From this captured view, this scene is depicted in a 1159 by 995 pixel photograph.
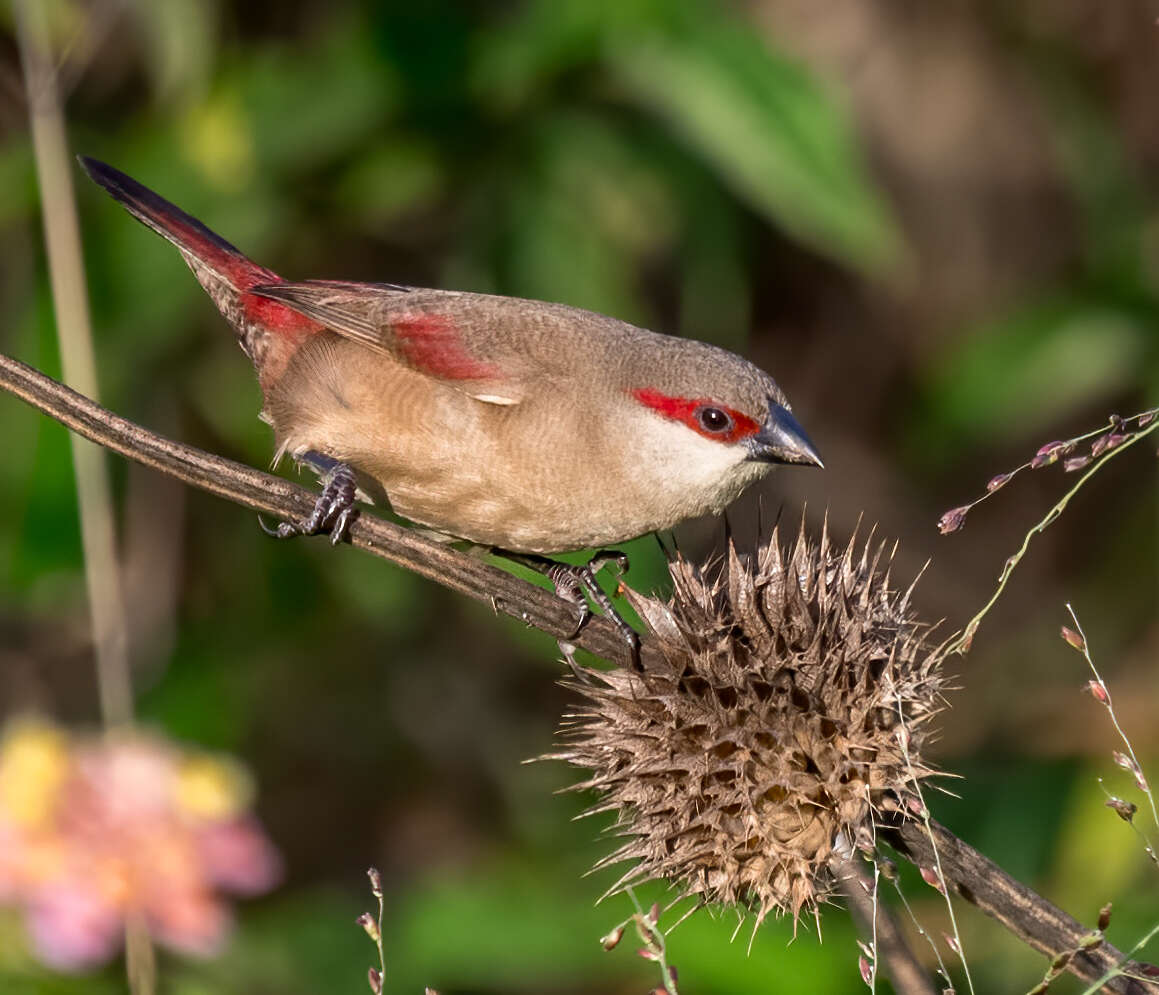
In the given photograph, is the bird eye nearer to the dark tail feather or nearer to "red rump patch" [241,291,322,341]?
"red rump patch" [241,291,322,341]

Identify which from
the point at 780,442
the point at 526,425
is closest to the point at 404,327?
the point at 526,425

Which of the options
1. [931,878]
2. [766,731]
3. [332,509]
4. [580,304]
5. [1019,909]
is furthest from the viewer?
[580,304]

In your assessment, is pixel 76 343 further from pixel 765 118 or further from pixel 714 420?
pixel 765 118

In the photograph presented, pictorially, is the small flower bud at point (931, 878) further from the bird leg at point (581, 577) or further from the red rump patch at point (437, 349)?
the red rump patch at point (437, 349)

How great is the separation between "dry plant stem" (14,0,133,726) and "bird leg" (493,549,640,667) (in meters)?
0.96

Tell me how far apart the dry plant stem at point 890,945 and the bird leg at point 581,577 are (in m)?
0.79

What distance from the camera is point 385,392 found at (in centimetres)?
354

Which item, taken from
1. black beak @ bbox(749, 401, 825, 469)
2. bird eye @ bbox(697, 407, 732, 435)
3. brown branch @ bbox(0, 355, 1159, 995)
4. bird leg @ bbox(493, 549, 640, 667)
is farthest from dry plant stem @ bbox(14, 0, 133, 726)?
black beak @ bbox(749, 401, 825, 469)

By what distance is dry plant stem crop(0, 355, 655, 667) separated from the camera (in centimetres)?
268

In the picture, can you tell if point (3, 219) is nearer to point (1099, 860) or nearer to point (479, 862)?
point (479, 862)

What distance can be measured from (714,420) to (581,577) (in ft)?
1.65

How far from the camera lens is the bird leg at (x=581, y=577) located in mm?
3104

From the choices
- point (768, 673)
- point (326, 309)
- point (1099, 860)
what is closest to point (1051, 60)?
point (1099, 860)

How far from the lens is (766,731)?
100 inches
